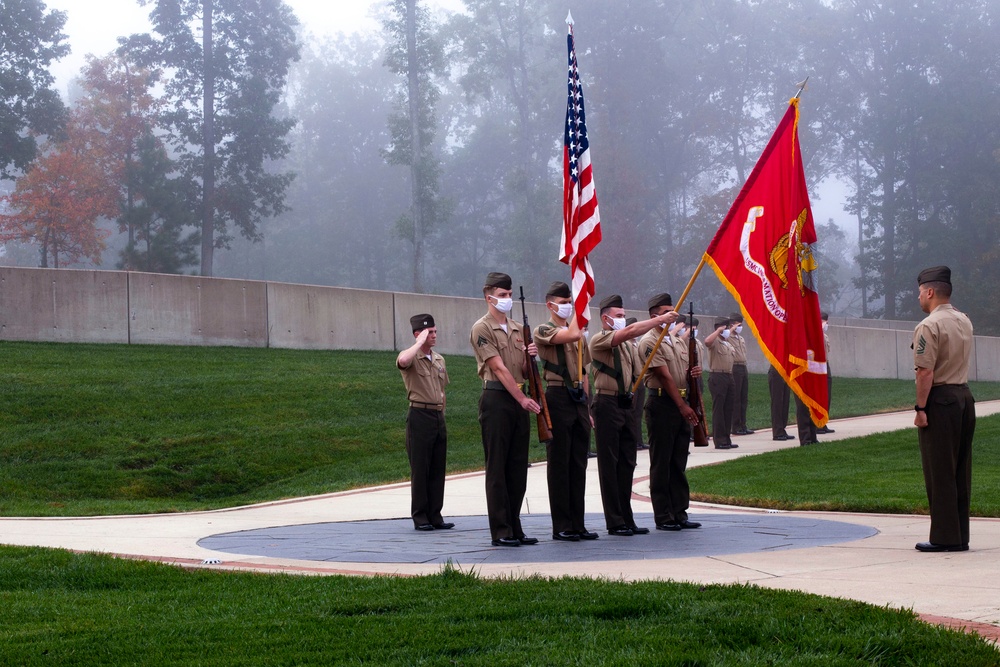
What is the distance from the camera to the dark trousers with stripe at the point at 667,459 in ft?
34.3

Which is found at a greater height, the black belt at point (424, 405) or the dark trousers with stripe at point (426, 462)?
the black belt at point (424, 405)

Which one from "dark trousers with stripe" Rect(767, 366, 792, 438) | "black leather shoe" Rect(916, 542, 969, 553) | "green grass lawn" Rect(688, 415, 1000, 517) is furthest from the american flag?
"dark trousers with stripe" Rect(767, 366, 792, 438)

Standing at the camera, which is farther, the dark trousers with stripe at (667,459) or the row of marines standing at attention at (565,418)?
the dark trousers with stripe at (667,459)

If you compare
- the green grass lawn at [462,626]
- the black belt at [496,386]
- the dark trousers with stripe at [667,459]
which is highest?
the black belt at [496,386]

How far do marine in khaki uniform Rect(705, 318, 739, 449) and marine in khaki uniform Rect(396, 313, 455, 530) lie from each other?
1001 centimetres

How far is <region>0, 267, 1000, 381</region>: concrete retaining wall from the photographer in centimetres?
2259

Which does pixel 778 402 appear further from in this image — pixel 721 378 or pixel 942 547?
pixel 942 547

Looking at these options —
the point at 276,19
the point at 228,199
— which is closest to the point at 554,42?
the point at 276,19

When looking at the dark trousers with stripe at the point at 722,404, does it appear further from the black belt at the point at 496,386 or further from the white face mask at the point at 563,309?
the black belt at the point at 496,386

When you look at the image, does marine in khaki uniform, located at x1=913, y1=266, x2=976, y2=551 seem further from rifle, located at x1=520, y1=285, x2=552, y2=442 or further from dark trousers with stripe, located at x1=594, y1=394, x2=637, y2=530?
rifle, located at x1=520, y1=285, x2=552, y2=442

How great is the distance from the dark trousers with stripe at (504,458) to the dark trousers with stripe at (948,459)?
3040 mm

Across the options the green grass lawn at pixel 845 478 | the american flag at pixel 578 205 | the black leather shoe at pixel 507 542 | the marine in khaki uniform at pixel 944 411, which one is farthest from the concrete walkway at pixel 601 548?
the american flag at pixel 578 205

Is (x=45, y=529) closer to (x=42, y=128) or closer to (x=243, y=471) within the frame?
(x=243, y=471)

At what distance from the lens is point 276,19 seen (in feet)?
184
